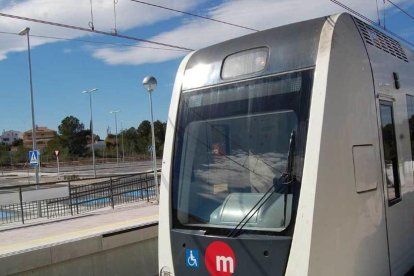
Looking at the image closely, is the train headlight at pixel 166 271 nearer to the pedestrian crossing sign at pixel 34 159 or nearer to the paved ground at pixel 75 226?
the paved ground at pixel 75 226

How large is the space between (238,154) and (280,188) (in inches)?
23.2

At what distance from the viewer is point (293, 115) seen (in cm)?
398

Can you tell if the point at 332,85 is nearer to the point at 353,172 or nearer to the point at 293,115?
the point at 293,115

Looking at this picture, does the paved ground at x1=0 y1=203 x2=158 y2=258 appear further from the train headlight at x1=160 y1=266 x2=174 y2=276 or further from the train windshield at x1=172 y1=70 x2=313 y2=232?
the train windshield at x1=172 y1=70 x2=313 y2=232

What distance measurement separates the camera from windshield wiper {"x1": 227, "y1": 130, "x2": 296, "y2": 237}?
381cm

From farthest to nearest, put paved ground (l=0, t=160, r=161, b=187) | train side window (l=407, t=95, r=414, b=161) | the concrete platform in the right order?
paved ground (l=0, t=160, r=161, b=187) < the concrete platform < train side window (l=407, t=95, r=414, b=161)

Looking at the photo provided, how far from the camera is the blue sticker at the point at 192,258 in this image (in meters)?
4.15

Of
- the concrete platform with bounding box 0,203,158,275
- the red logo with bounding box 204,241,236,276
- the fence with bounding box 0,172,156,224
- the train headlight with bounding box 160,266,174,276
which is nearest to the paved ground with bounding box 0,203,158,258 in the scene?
the concrete platform with bounding box 0,203,158,275

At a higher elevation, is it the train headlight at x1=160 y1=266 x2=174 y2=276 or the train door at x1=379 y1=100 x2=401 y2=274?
the train door at x1=379 y1=100 x2=401 y2=274

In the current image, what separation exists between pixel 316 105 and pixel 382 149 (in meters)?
0.99

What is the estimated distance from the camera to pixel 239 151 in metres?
4.33

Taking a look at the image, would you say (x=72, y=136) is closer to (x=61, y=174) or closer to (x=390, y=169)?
(x=61, y=174)

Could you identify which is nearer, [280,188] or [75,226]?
[280,188]

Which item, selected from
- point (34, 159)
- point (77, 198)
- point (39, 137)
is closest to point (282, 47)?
point (77, 198)
